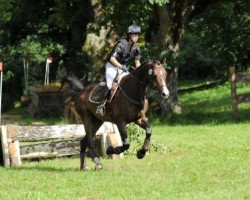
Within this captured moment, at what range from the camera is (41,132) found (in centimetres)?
1608

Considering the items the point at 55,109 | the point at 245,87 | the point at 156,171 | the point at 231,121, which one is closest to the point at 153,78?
the point at 156,171

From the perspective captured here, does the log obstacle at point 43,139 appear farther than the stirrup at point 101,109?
Yes

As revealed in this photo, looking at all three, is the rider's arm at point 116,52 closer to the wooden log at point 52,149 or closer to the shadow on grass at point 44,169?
the shadow on grass at point 44,169

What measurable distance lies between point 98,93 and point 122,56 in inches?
47.0

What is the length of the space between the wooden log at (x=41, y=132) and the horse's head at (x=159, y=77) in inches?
162

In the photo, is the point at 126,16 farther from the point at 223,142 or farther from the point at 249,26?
the point at 249,26

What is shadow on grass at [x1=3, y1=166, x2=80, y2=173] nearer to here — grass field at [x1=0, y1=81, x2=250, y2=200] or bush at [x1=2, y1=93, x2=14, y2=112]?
grass field at [x1=0, y1=81, x2=250, y2=200]

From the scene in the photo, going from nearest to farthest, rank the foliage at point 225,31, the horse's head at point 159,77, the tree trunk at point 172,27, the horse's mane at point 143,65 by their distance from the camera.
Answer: the horse's head at point 159,77
the horse's mane at point 143,65
the tree trunk at point 172,27
the foliage at point 225,31

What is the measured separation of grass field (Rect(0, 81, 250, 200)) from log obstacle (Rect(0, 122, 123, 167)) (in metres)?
0.29

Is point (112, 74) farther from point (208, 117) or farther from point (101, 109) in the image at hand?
point (208, 117)

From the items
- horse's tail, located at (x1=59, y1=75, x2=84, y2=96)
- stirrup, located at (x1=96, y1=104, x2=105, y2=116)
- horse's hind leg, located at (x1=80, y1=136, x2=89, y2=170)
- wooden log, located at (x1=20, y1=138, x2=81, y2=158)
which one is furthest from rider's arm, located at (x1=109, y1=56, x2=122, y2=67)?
wooden log, located at (x1=20, y1=138, x2=81, y2=158)

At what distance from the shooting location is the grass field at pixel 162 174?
10.8 metres

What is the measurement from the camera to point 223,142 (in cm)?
1838

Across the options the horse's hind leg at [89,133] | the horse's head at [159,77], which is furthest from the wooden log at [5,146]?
the horse's head at [159,77]
